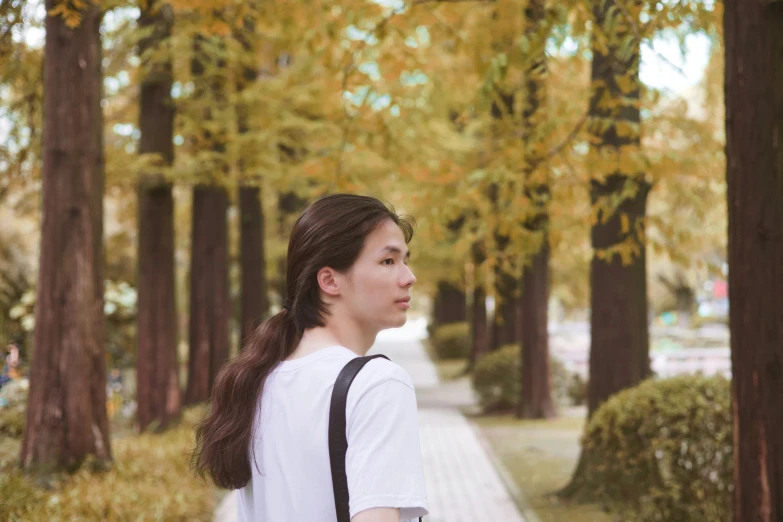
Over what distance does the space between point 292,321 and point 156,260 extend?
491 inches

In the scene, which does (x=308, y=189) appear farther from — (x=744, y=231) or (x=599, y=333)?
(x=744, y=231)

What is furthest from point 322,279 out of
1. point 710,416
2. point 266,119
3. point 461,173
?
point 266,119

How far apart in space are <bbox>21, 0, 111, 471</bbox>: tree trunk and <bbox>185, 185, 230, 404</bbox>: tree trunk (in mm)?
8465

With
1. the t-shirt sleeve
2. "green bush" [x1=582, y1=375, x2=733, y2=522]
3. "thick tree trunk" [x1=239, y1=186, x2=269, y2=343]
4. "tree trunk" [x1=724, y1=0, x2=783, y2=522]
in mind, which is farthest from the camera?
"thick tree trunk" [x1=239, y1=186, x2=269, y2=343]

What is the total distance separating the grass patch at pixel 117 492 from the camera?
23.2 feet

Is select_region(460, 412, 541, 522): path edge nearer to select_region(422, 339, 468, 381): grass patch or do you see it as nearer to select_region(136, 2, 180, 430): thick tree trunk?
select_region(136, 2, 180, 430): thick tree trunk

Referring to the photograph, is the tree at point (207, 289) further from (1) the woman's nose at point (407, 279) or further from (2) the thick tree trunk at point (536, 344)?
(1) the woman's nose at point (407, 279)

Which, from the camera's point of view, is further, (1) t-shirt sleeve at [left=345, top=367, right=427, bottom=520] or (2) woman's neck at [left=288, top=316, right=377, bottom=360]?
(2) woman's neck at [left=288, top=316, right=377, bottom=360]

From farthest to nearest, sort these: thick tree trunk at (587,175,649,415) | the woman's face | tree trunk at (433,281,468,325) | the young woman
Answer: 1. tree trunk at (433,281,468,325)
2. thick tree trunk at (587,175,649,415)
3. the woman's face
4. the young woman

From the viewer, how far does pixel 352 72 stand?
7715 millimetres

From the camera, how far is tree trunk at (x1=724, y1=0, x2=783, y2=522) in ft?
15.9

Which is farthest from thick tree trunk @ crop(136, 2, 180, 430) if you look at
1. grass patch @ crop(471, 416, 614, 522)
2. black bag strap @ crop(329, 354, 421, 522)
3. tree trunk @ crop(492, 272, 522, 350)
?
black bag strap @ crop(329, 354, 421, 522)

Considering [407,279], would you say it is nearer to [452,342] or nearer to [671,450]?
[671,450]

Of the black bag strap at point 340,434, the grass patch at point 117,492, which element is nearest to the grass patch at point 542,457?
the grass patch at point 117,492
